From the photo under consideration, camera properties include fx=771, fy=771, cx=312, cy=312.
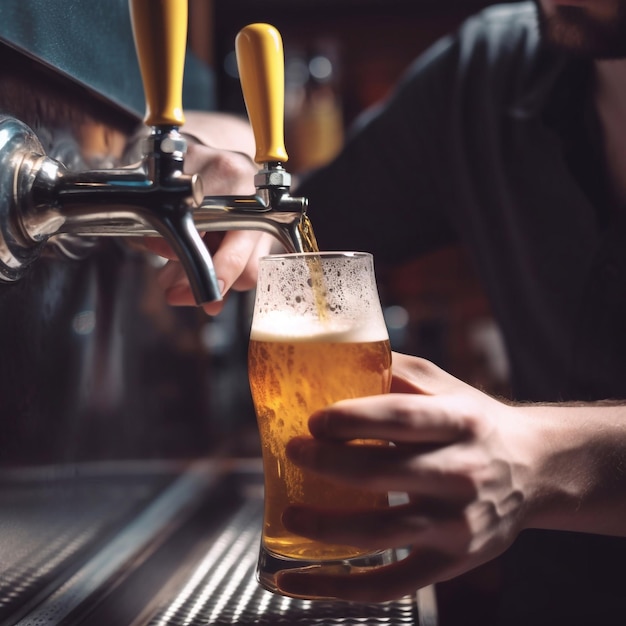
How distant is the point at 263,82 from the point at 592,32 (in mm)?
663

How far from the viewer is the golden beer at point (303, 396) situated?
60 centimetres

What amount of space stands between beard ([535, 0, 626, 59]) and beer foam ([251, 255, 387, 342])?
0.63m

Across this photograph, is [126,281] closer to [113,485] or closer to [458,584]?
[113,485]

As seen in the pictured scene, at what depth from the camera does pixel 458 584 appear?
100cm

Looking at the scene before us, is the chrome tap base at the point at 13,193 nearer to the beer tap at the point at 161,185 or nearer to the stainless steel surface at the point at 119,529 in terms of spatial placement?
the beer tap at the point at 161,185

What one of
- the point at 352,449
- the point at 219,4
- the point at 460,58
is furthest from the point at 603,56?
the point at 219,4

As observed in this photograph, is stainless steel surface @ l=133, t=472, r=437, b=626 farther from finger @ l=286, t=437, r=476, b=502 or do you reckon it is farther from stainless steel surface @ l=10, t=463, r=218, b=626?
finger @ l=286, t=437, r=476, b=502

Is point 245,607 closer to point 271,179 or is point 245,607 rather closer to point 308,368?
point 308,368

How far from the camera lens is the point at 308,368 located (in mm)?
600

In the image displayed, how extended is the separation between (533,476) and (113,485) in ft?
1.71

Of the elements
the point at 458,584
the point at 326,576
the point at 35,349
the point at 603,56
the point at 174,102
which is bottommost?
the point at 458,584

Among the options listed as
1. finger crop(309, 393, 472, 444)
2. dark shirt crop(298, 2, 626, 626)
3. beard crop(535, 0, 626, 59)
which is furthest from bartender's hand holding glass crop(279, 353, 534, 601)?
beard crop(535, 0, 626, 59)

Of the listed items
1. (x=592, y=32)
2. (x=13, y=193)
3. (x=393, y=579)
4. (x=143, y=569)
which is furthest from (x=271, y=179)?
(x=592, y=32)

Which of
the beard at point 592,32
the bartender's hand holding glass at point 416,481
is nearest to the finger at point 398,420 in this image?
the bartender's hand holding glass at point 416,481
